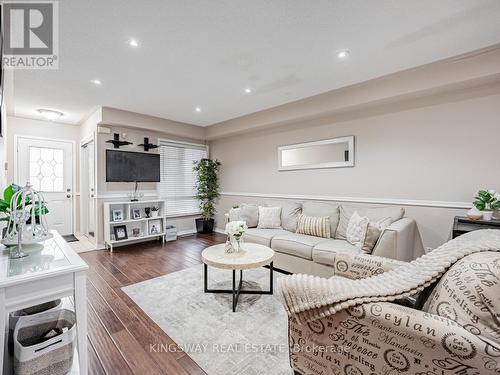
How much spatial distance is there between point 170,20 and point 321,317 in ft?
7.93

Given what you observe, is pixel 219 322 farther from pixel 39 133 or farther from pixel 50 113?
pixel 39 133

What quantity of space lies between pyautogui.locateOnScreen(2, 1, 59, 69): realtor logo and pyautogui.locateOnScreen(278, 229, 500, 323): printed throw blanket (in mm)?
2650

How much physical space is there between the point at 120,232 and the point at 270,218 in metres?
2.93

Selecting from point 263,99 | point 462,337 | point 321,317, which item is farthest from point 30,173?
point 462,337

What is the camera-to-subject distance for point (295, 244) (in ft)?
10.1

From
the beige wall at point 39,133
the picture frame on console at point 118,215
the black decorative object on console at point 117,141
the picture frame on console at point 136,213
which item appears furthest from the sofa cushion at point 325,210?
the beige wall at point 39,133

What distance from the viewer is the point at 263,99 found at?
3838 millimetres

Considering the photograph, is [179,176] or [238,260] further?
[179,176]

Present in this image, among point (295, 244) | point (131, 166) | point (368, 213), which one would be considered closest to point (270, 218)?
point (295, 244)

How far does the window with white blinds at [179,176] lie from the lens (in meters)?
5.45

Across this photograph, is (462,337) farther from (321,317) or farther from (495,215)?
(495,215)

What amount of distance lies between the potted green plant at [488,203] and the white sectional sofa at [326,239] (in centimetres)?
62

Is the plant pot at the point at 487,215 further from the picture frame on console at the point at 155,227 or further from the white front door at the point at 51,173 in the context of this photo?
the white front door at the point at 51,173

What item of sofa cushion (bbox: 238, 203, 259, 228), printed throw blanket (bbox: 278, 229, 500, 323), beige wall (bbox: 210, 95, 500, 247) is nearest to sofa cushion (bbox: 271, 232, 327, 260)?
sofa cushion (bbox: 238, 203, 259, 228)
